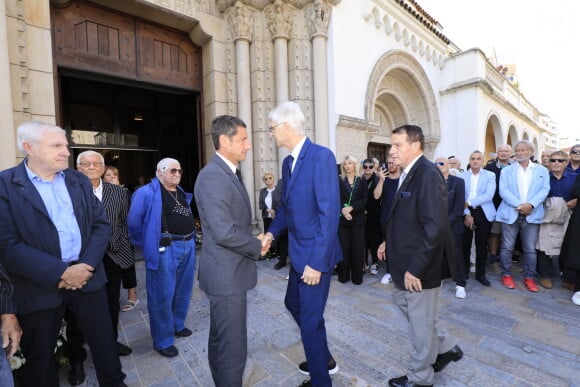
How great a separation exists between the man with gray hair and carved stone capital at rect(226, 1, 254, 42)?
4143mm

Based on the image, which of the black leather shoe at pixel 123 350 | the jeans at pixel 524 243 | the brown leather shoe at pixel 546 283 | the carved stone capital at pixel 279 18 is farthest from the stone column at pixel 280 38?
the brown leather shoe at pixel 546 283

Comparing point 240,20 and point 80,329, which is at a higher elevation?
point 240,20

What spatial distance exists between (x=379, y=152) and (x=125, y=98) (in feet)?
25.6

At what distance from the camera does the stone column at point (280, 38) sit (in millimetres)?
5793

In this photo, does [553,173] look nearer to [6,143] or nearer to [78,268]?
[78,268]

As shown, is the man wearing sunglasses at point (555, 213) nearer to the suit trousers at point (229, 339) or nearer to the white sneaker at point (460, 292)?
the white sneaker at point (460, 292)

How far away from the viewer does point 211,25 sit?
5648 millimetres

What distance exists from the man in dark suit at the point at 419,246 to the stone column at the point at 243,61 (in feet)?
13.6

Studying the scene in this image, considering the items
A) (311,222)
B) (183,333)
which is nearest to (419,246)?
(311,222)

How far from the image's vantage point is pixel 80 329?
Result: 1.93 m

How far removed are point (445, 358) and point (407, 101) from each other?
9.03 m

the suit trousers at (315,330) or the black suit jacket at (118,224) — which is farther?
the black suit jacket at (118,224)

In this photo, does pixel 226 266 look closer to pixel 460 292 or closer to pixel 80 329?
pixel 80 329

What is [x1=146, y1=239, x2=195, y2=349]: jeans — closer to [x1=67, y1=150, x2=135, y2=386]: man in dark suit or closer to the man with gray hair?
the man with gray hair
